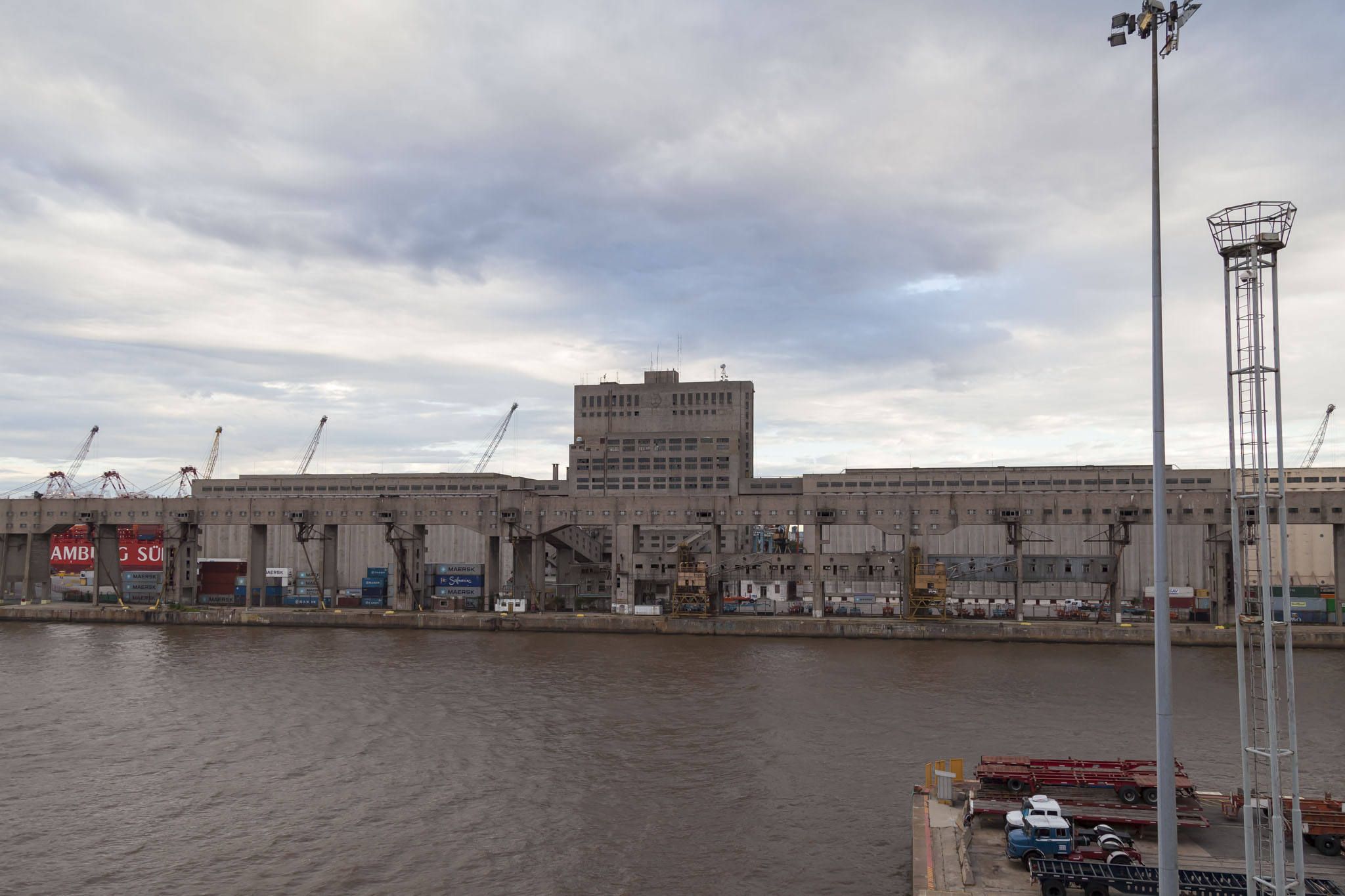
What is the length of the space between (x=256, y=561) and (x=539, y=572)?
105 ft

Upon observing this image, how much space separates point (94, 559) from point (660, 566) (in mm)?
64873

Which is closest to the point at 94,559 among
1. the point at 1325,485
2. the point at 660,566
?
the point at 660,566

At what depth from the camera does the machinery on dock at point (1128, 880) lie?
1962 cm

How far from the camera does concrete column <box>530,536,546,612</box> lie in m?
89.8

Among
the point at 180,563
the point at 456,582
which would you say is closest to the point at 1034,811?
the point at 456,582

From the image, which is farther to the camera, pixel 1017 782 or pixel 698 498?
pixel 698 498

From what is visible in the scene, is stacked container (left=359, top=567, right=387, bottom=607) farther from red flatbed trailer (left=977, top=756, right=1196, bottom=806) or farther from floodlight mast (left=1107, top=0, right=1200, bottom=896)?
floodlight mast (left=1107, top=0, right=1200, bottom=896)

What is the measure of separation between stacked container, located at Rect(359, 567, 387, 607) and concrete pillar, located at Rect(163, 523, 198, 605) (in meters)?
18.7

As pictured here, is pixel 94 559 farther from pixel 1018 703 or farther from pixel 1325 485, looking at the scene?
pixel 1325 485

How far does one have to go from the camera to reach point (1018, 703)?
154 ft

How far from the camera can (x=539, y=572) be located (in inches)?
3632

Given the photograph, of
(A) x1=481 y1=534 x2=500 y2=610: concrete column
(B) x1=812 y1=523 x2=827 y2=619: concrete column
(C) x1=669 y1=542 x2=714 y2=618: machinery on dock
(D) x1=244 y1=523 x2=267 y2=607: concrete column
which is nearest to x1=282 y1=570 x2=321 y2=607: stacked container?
(D) x1=244 y1=523 x2=267 y2=607: concrete column

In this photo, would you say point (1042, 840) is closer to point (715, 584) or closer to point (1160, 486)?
point (1160, 486)

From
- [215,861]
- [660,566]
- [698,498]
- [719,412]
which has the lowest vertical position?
[215,861]
